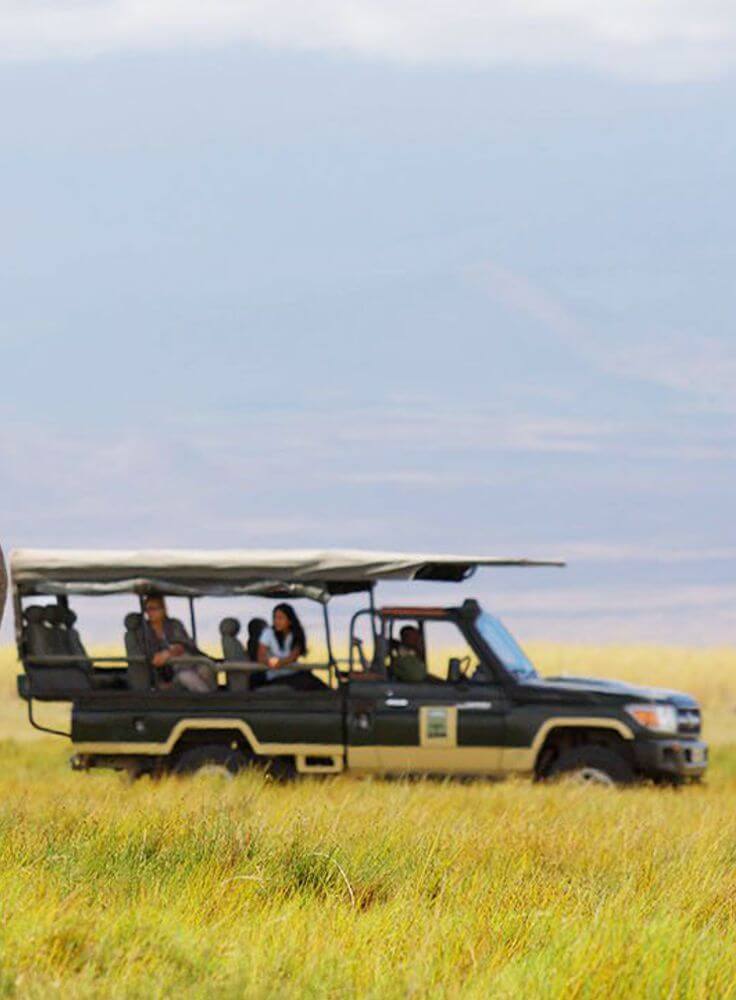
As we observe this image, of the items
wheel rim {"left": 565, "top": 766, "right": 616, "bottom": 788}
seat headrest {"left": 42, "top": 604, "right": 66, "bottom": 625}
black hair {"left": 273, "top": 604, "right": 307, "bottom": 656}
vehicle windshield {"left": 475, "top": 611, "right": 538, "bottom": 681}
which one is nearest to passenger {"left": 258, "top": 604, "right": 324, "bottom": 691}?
black hair {"left": 273, "top": 604, "right": 307, "bottom": 656}

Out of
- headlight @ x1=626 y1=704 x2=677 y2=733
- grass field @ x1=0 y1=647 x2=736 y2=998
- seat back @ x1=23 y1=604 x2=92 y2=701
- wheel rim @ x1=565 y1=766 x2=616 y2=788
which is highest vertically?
seat back @ x1=23 y1=604 x2=92 y2=701

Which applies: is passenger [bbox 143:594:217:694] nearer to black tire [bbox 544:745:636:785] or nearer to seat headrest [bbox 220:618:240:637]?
seat headrest [bbox 220:618:240:637]

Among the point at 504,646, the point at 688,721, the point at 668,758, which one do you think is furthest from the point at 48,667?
the point at 688,721

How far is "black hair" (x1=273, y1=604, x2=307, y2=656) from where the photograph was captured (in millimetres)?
18859

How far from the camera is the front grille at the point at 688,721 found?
19.0 metres

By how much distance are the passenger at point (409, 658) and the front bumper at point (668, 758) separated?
2.15m

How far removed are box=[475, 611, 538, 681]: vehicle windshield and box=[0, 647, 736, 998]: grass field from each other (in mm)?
3678

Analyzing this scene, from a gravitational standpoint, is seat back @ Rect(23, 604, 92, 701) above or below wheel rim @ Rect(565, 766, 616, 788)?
above

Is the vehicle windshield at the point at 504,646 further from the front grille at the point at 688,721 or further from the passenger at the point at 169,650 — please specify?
the passenger at the point at 169,650

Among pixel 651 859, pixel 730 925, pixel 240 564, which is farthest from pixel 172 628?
pixel 730 925

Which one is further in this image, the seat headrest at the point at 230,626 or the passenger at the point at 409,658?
the seat headrest at the point at 230,626

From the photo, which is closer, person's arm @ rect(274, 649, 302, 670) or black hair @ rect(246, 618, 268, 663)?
person's arm @ rect(274, 649, 302, 670)

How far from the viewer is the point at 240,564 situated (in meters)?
18.7

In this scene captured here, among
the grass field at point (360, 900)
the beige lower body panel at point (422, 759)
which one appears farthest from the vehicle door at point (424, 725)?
the grass field at point (360, 900)
